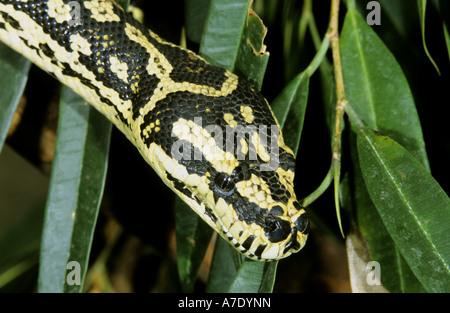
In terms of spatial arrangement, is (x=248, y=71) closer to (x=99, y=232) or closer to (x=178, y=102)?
(x=178, y=102)

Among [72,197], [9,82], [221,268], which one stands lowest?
[221,268]

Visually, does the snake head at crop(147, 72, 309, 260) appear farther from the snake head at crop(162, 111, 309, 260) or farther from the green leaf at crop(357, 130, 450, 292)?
the green leaf at crop(357, 130, 450, 292)

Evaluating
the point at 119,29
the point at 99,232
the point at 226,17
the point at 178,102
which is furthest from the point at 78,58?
the point at 99,232

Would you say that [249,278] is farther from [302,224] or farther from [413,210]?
[413,210]

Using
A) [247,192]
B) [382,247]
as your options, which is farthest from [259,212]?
[382,247]

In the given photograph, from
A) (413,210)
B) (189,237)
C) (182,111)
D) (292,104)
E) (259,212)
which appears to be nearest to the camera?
(413,210)

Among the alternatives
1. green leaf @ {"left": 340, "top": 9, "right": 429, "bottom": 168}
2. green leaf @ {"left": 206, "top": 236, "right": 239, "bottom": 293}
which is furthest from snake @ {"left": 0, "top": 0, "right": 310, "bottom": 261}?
green leaf @ {"left": 340, "top": 9, "right": 429, "bottom": 168}
